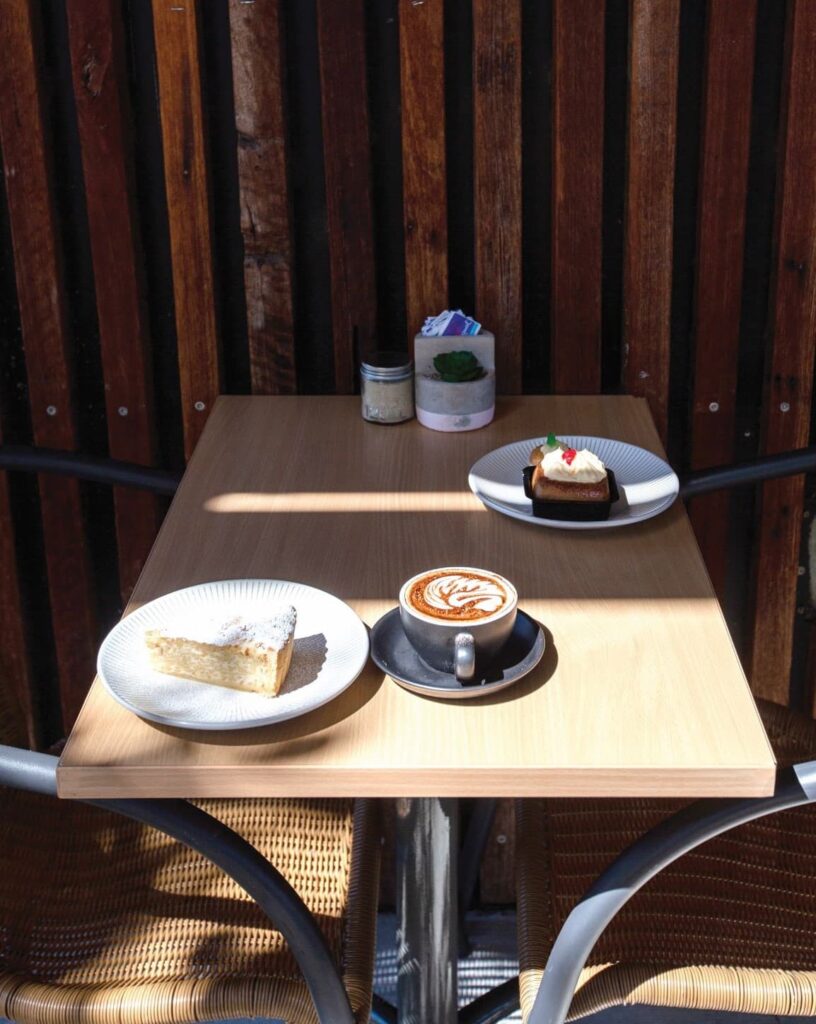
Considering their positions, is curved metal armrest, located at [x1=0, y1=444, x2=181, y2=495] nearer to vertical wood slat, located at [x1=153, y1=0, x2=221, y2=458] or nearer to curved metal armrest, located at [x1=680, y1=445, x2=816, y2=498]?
vertical wood slat, located at [x1=153, y1=0, x2=221, y2=458]

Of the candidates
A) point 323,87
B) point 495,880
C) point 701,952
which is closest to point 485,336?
point 323,87

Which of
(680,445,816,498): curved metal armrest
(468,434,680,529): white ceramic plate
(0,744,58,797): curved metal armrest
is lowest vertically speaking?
(0,744,58,797): curved metal armrest

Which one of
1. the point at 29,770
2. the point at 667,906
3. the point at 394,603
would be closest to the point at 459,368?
the point at 394,603

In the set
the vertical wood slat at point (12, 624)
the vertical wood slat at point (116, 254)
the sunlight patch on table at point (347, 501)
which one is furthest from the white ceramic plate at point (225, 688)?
the vertical wood slat at point (12, 624)

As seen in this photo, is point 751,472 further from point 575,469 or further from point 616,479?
point 575,469

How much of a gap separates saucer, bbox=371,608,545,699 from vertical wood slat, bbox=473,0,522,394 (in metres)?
0.99

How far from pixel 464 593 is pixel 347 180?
1.13m

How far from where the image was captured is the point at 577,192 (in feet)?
7.98

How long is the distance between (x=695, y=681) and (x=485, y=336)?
0.96 meters

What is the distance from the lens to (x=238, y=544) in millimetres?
1919

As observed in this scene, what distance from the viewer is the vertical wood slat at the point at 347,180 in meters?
2.34

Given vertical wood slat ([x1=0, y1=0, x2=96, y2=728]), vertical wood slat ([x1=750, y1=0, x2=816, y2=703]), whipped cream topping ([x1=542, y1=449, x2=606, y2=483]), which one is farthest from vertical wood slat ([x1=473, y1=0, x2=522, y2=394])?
vertical wood slat ([x1=0, y1=0, x2=96, y2=728])

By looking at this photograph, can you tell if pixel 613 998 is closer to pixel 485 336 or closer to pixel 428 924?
pixel 428 924

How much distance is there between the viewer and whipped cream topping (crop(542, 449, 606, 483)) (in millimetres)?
1919
